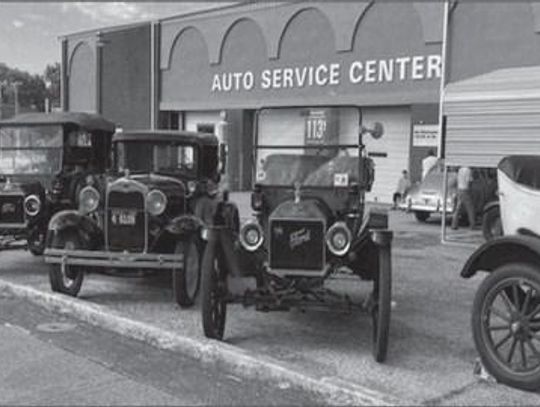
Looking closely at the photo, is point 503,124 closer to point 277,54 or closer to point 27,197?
point 27,197

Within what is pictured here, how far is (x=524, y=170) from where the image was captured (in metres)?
5.48

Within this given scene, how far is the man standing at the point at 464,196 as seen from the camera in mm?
16016

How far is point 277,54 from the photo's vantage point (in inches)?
1050

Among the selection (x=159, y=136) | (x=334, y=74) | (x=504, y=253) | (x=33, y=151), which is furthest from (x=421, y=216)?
(x=504, y=253)

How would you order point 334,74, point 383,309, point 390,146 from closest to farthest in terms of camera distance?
point 383,309 → point 390,146 → point 334,74

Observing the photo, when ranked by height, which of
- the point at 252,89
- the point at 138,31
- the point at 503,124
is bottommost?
the point at 503,124

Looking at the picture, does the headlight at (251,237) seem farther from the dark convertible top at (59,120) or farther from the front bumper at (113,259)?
the dark convertible top at (59,120)

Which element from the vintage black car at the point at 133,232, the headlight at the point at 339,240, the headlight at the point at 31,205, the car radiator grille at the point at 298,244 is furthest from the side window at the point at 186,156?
the headlight at the point at 339,240

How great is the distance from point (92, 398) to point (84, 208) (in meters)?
4.05

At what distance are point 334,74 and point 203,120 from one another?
774cm

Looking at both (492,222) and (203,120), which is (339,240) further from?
(203,120)

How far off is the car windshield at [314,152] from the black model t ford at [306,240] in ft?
0.03

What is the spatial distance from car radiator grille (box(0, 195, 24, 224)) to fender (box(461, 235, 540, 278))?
6172mm

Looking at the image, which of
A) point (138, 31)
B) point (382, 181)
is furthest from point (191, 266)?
point (138, 31)
